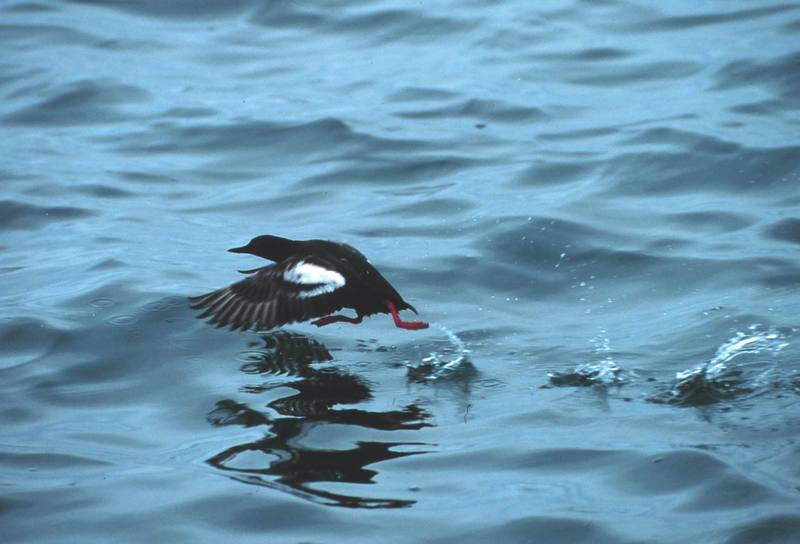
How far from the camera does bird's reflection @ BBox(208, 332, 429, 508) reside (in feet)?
17.6

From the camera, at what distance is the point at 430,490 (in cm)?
523

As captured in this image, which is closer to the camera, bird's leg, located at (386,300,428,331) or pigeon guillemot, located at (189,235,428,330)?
pigeon guillemot, located at (189,235,428,330)

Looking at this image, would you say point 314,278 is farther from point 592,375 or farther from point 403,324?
point 592,375

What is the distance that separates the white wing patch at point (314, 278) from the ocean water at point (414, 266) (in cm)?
43

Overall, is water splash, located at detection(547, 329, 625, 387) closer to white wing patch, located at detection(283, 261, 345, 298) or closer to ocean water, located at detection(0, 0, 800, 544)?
ocean water, located at detection(0, 0, 800, 544)

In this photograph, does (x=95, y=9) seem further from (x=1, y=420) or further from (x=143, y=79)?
(x=1, y=420)

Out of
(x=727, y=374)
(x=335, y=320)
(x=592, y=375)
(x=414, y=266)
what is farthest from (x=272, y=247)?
(x=727, y=374)

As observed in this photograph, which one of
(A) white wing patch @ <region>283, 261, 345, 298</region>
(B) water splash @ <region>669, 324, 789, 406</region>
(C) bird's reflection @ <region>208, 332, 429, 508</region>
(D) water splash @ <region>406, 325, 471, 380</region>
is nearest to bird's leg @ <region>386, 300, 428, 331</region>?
(D) water splash @ <region>406, 325, 471, 380</region>

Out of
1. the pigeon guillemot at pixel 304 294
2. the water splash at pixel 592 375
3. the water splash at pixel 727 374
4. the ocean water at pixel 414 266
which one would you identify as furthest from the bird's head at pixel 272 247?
the water splash at pixel 727 374

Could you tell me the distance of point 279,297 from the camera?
6.66 metres

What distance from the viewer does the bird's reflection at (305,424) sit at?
17.6ft

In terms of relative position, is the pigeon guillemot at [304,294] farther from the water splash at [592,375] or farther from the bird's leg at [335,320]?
the water splash at [592,375]

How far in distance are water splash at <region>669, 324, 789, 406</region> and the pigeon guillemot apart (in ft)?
4.74

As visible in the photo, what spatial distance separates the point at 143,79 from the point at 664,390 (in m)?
8.30
